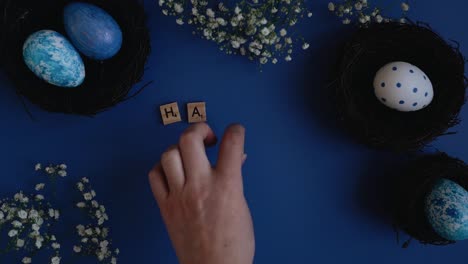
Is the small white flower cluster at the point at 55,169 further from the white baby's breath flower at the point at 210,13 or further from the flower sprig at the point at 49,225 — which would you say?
the white baby's breath flower at the point at 210,13

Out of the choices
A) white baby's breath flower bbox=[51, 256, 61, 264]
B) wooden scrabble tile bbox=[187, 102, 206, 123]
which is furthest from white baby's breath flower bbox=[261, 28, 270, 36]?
white baby's breath flower bbox=[51, 256, 61, 264]

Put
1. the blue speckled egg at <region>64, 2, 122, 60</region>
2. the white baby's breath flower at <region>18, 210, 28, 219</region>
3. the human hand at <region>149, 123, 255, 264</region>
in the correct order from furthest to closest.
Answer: the white baby's breath flower at <region>18, 210, 28, 219</region> < the blue speckled egg at <region>64, 2, 122, 60</region> < the human hand at <region>149, 123, 255, 264</region>

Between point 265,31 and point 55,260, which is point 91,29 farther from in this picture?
point 55,260

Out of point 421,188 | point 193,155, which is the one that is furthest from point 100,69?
point 421,188

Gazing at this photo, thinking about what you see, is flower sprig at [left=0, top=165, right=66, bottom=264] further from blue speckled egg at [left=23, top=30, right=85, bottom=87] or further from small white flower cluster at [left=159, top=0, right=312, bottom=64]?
small white flower cluster at [left=159, top=0, right=312, bottom=64]

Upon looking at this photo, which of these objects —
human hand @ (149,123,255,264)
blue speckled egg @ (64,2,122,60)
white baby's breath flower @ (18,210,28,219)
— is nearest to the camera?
human hand @ (149,123,255,264)

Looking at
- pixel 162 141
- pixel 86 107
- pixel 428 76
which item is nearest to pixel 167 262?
pixel 162 141
